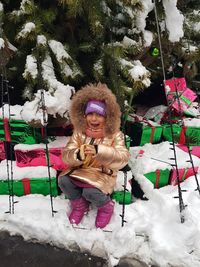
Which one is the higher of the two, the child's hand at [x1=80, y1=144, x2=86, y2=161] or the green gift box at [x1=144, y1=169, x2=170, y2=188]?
the child's hand at [x1=80, y1=144, x2=86, y2=161]

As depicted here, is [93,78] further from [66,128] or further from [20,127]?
[20,127]

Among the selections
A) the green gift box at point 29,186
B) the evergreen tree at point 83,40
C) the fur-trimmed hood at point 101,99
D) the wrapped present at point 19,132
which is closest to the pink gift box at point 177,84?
the evergreen tree at point 83,40

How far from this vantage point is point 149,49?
3.68 m

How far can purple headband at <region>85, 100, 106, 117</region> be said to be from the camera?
→ 8.82ft

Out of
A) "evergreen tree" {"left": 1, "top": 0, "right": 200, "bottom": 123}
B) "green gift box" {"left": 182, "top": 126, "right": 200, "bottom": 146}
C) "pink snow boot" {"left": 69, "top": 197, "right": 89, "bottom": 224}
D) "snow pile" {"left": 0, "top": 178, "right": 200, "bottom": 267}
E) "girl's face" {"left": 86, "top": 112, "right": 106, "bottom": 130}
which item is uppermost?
"evergreen tree" {"left": 1, "top": 0, "right": 200, "bottom": 123}

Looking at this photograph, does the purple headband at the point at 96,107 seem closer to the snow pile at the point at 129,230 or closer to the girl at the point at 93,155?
the girl at the point at 93,155

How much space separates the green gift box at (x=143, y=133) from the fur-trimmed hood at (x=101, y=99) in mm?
775

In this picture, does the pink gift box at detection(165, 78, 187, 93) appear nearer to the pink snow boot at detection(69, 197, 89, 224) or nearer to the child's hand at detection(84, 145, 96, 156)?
the child's hand at detection(84, 145, 96, 156)

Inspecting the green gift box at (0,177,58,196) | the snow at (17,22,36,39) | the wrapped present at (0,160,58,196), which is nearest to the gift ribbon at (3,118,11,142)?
the wrapped present at (0,160,58,196)

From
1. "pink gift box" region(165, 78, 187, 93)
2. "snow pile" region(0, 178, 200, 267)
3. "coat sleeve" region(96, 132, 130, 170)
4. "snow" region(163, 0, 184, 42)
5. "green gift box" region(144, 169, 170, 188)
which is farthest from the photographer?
"pink gift box" region(165, 78, 187, 93)

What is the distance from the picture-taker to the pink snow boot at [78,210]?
2.67m

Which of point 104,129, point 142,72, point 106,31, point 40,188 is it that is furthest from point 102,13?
point 40,188

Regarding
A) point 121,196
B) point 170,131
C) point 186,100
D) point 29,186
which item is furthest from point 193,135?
point 29,186

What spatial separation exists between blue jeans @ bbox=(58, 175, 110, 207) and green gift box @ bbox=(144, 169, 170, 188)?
22.5 inches
